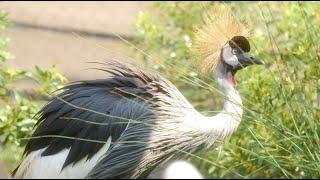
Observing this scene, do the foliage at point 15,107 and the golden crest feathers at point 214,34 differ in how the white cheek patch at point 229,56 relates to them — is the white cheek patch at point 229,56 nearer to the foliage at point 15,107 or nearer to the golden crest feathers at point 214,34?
the golden crest feathers at point 214,34

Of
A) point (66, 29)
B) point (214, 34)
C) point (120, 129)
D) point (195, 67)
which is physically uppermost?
point (214, 34)

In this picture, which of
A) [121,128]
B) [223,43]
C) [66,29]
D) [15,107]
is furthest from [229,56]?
[66,29]

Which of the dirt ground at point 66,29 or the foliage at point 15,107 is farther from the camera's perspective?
the dirt ground at point 66,29

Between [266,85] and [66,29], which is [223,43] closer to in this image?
[266,85]

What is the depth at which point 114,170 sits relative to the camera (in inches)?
157

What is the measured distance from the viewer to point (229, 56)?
4.27 metres

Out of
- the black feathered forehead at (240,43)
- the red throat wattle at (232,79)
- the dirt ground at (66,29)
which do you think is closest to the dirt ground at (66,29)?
the dirt ground at (66,29)

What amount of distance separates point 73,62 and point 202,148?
3152mm

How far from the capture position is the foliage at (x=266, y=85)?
11.5 feet

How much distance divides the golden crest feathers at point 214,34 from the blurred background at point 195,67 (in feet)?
0.26

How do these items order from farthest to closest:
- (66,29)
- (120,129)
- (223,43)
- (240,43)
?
1. (66,29)
2. (223,43)
3. (240,43)
4. (120,129)

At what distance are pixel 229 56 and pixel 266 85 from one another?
21 cm

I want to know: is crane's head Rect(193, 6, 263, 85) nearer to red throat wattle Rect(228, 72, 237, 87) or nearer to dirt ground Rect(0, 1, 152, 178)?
red throat wattle Rect(228, 72, 237, 87)

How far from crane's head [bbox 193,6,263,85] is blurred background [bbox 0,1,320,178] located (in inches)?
2.8
